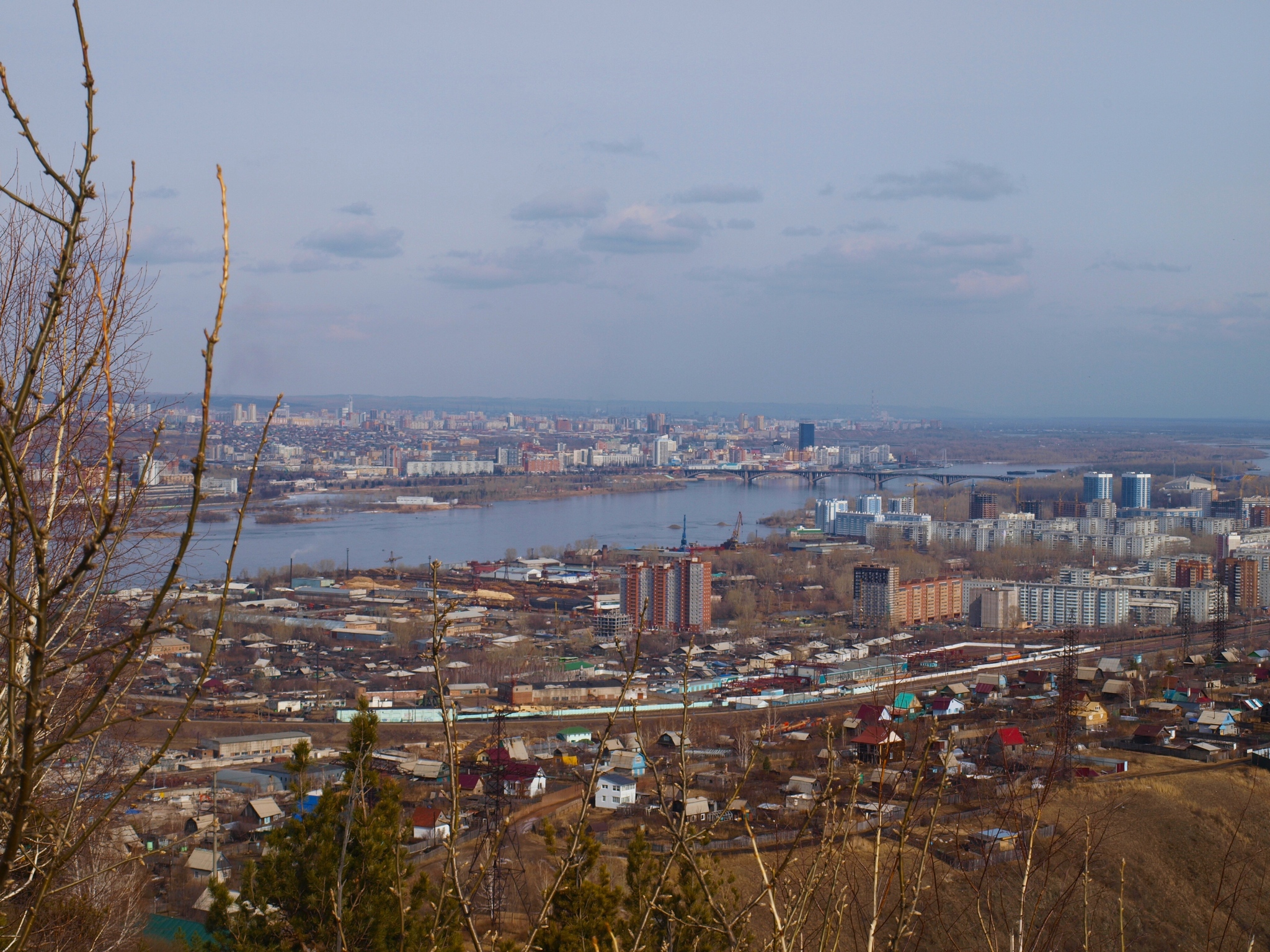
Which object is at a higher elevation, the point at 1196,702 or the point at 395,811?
the point at 395,811

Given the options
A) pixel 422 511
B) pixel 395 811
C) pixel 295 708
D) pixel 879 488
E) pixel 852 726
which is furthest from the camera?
pixel 879 488

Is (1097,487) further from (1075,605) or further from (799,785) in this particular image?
(799,785)

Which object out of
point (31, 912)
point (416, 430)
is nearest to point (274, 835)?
point (31, 912)

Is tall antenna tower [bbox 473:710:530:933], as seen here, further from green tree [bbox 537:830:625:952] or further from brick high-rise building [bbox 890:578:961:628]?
brick high-rise building [bbox 890:578:961:628]

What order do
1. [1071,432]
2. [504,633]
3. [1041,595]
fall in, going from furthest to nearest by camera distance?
[1071,432] → [1041,595] → [504,633]

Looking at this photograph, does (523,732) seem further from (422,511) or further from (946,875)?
(422,511)

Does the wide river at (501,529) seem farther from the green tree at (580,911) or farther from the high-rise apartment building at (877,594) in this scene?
the green tree at (580,911)
